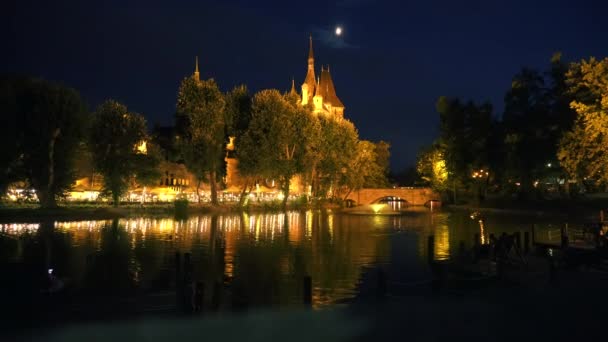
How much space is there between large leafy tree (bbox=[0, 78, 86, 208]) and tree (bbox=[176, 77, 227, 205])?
14589 mm

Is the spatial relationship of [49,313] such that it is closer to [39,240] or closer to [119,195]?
[39,240]

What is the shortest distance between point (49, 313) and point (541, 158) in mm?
→ 66480

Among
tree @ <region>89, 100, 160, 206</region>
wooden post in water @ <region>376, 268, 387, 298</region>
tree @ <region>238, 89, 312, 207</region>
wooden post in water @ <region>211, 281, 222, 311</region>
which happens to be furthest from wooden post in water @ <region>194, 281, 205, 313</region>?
tree @ <region>238, 89, 312, 207</region>

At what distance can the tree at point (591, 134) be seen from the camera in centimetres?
3872

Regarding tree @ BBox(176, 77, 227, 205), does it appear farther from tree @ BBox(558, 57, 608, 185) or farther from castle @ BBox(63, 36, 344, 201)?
tree @ BBox(558, 57, 608, 185)

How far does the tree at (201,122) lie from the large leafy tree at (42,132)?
1459cm

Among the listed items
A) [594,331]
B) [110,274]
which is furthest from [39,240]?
[594,331]

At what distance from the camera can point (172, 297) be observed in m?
19.1

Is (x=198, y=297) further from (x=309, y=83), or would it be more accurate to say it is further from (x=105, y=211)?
(x=309, y=83)

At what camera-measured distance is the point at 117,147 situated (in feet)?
212

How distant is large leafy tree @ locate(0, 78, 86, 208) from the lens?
54344 mm

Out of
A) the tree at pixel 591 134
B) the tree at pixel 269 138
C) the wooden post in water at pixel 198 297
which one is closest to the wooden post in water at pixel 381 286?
the wooden post in water at pixel 198 297

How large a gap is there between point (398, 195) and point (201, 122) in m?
54.5

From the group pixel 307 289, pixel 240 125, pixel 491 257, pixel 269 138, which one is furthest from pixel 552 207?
pixel 307 289
